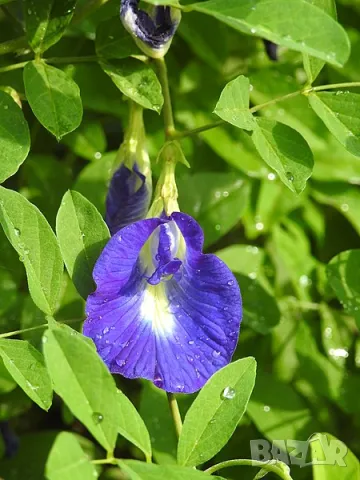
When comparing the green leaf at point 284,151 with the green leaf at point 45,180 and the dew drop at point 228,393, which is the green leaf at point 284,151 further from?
the green leaf at point 45,180

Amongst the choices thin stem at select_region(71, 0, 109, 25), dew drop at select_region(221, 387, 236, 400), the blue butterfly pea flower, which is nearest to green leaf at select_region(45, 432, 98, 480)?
dew drop at select_region(221, 387, 236, 400)

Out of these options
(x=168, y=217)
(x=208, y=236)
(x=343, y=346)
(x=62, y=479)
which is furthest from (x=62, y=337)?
(x=343, y=346)

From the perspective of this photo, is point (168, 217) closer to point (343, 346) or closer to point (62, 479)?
point (62, 479)

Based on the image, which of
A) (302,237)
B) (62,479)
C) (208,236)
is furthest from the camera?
(302,237)

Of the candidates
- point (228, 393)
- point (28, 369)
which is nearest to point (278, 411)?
point (228, 393)

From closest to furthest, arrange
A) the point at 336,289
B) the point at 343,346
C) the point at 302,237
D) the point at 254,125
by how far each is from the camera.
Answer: the point at 254,125
the point at 336,289
the point at 343,346
the point at 302,237

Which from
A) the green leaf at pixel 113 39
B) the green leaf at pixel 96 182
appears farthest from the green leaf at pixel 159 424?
the green leaf at pixel 113 39

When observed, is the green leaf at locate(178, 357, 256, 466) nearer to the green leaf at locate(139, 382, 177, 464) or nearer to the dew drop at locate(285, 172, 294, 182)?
the dew drop at locate(285, 172, 294, 182)
